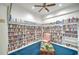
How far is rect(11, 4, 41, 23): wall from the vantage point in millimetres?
2568

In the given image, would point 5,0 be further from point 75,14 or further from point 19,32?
point 75,14

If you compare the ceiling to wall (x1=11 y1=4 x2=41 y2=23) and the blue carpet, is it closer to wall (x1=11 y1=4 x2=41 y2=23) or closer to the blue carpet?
wall (x1=11 y1=4 x2=41 y2=23)

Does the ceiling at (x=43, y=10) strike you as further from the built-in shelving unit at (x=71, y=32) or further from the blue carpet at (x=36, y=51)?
the blue carpet at (x=36, y=51)

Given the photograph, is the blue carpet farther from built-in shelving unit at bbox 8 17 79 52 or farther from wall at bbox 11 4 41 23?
wall at bbox 11 4 41 23

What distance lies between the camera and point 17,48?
2.59 m

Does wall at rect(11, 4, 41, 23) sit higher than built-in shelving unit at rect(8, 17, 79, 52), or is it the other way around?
wall at rect(11, 4, 41, 23)

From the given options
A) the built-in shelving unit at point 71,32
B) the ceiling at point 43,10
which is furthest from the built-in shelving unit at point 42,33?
the ceiling at point 43,10

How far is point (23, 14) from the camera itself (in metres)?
2.60

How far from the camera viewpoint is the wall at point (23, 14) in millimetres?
2568

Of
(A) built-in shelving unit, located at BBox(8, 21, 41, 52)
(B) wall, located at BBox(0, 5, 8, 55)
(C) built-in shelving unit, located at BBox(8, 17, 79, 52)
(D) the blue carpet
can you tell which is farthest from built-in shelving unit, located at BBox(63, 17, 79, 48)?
(B) wall, located at BBox(0, 5, 8, 55)

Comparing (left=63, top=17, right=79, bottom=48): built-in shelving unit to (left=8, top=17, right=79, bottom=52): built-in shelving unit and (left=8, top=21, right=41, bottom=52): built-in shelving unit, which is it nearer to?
(left=8, top=17, right=79, bottom=52): built-in shelving unit

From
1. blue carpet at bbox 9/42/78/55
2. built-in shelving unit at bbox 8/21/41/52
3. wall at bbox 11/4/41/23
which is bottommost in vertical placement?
blue carpet at bbox 9/42/78/55

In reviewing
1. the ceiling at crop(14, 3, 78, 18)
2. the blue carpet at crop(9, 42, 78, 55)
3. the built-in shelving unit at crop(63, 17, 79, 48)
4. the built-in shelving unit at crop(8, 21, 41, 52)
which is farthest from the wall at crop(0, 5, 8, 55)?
the built-in shelving unit at crop(63, 17, 79, 48)

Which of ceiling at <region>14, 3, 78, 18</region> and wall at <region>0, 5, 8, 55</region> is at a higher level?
ceiling at <region>14, 3, 78, 18</region>
